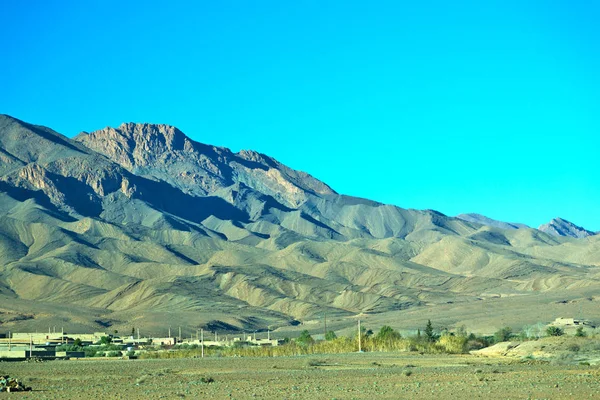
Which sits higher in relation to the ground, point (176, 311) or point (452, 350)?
point (176, 311)

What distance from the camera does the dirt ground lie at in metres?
40.0

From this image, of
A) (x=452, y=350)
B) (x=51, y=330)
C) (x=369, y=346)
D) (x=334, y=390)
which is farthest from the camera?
(x=51, y=330)

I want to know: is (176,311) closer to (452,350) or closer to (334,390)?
(452,350)

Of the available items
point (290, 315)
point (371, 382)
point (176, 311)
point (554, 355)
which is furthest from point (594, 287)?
point (371, 382)

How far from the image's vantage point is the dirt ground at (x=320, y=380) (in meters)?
40.0

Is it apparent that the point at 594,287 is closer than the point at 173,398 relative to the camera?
No

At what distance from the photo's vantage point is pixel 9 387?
144 ft

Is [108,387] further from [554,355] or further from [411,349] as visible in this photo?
[411,349]

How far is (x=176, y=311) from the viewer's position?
184 meters

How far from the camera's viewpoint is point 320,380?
158 feet

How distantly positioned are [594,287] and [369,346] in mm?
110883

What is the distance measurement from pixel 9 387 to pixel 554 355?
3794 cm

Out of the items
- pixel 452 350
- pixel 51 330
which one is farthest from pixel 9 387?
pixel 51 330

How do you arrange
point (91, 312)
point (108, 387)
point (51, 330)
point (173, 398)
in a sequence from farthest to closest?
point (91, 312), point (51, 330), point (108, 387), point (173, 398)
